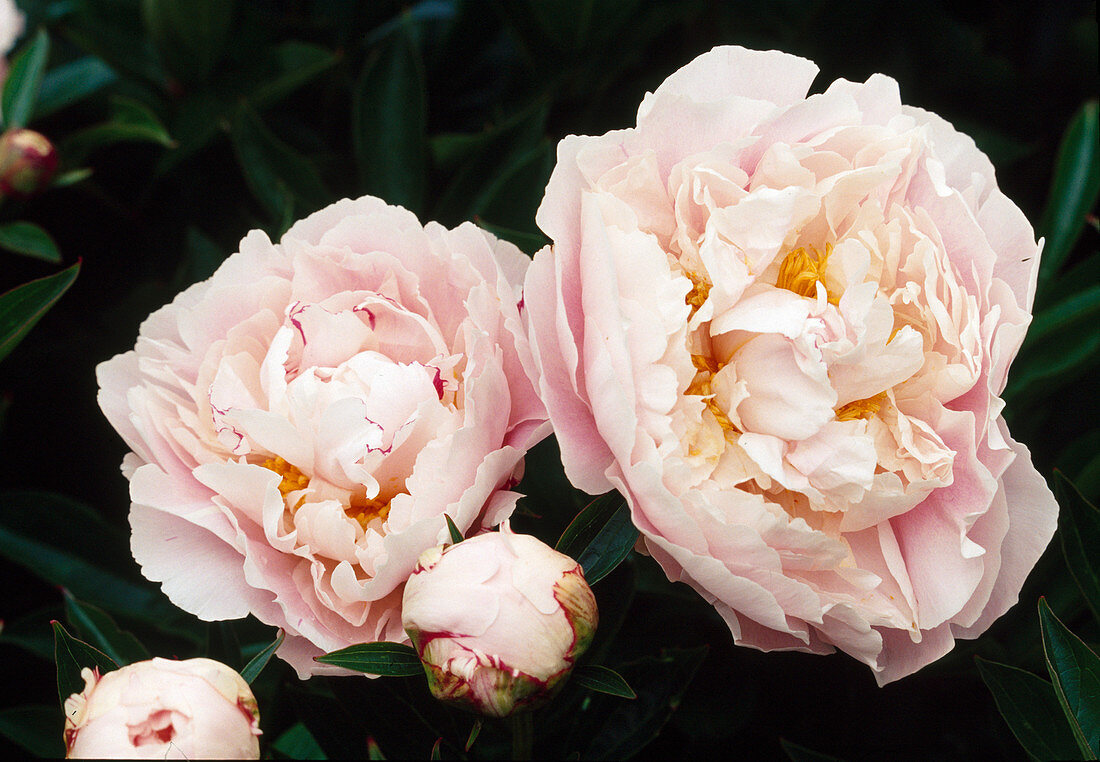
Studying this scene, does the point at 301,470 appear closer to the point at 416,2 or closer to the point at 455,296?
the point at 455,296

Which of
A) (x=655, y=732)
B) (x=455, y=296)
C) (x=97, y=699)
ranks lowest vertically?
(x=655, y=732)

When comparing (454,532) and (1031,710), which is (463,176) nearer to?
(454,532)

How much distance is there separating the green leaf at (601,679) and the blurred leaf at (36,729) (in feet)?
1.59

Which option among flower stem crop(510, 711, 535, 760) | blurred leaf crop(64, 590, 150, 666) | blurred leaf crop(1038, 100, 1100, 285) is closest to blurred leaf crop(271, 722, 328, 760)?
blurred leaf crop(64, 590, 150, 666)

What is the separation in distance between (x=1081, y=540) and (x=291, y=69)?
3.01 ft

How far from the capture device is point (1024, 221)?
0.67 metres

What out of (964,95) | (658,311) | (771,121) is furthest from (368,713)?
(964,95)

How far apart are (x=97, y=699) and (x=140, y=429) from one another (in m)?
0.18

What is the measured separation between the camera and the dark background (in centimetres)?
90

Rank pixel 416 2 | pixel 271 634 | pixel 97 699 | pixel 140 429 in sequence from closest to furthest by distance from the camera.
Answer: pixel 97 699, pixel 140 429, pixel 271 634, pixel 416 2

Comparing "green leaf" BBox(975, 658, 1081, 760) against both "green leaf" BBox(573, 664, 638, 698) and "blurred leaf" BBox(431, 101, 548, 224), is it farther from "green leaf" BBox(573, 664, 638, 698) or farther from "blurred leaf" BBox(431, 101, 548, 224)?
"blurred leaf" BBox(431, 101, 548, 224)

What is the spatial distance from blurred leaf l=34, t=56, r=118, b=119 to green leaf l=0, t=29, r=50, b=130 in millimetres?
71

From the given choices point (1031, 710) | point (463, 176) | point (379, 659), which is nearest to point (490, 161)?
Answer: point (463, 176)

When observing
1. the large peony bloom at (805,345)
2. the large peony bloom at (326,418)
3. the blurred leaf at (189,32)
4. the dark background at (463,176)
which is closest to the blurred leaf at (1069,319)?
the dark background at (463,176)
